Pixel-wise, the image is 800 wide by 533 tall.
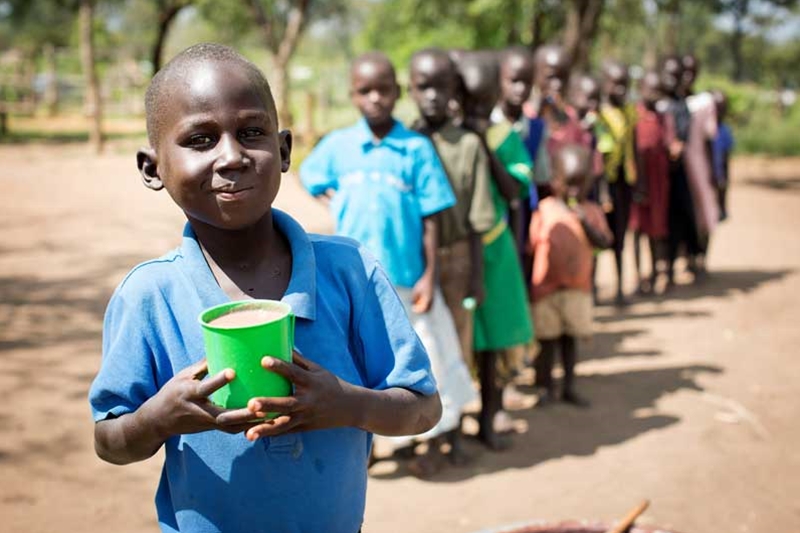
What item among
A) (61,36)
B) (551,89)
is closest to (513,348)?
(551,89)

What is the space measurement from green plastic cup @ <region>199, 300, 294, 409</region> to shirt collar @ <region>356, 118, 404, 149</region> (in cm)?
204

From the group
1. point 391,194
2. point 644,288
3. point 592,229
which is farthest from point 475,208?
point 644,288

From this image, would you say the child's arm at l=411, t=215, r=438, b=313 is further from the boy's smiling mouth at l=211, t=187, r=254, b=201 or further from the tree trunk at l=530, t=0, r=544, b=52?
the tree trunk at l=530, t=0, r=544, b=52

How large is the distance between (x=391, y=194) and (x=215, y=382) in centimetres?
204

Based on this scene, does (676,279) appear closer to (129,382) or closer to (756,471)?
(756,471)

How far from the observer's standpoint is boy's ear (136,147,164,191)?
4.57 ft

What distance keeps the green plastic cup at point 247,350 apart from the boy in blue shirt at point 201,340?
4 centimetres

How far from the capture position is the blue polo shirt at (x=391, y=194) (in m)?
3.10

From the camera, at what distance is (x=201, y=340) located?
4.25 feet

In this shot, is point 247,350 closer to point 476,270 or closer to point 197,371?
point 197,371

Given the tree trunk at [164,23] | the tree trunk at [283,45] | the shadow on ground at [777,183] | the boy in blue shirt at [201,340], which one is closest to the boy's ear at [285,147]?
the boy in blue shirt at [201,340]

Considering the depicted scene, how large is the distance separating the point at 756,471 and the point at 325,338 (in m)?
3.09

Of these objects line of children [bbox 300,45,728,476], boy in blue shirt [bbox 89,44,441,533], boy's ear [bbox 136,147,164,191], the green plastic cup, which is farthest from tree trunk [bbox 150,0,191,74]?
the green plastic cup

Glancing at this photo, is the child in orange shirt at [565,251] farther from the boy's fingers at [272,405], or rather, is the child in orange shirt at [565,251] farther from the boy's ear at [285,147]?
the boy's fingers at [272,405]
